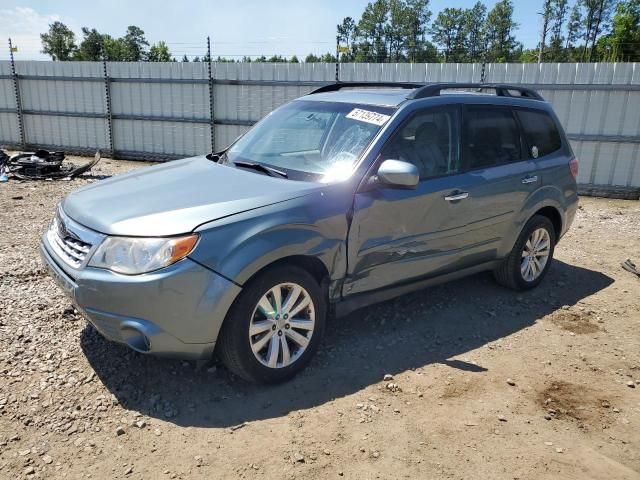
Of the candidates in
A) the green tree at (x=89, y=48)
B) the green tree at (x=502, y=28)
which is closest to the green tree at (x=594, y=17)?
the green tree at (x=502, y=28)

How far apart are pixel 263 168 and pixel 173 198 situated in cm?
76

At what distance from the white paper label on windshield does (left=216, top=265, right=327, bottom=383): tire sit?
4.15 feet

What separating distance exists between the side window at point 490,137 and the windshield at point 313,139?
2.87 feet

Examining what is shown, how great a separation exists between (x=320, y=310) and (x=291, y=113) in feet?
6.07

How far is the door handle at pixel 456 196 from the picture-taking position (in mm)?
4184

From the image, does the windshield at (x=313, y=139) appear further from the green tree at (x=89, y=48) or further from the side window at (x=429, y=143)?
the green tree at (x=89, y=48)

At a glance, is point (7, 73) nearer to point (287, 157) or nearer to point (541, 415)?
point (287, 157)

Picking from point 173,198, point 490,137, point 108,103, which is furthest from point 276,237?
point 108,103

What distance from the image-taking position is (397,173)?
140 inches

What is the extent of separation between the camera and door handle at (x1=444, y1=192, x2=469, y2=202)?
4.18m

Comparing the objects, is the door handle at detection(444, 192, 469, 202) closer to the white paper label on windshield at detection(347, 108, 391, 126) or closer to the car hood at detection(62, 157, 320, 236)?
A: the white paper label on windshield at detection(347, 108, 391, 126)

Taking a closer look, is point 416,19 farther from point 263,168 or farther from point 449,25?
point 263,168

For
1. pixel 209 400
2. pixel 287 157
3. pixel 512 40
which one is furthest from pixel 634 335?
pixel 512 40

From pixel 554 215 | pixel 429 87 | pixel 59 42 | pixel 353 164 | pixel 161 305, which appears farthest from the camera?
pixel 59 42
